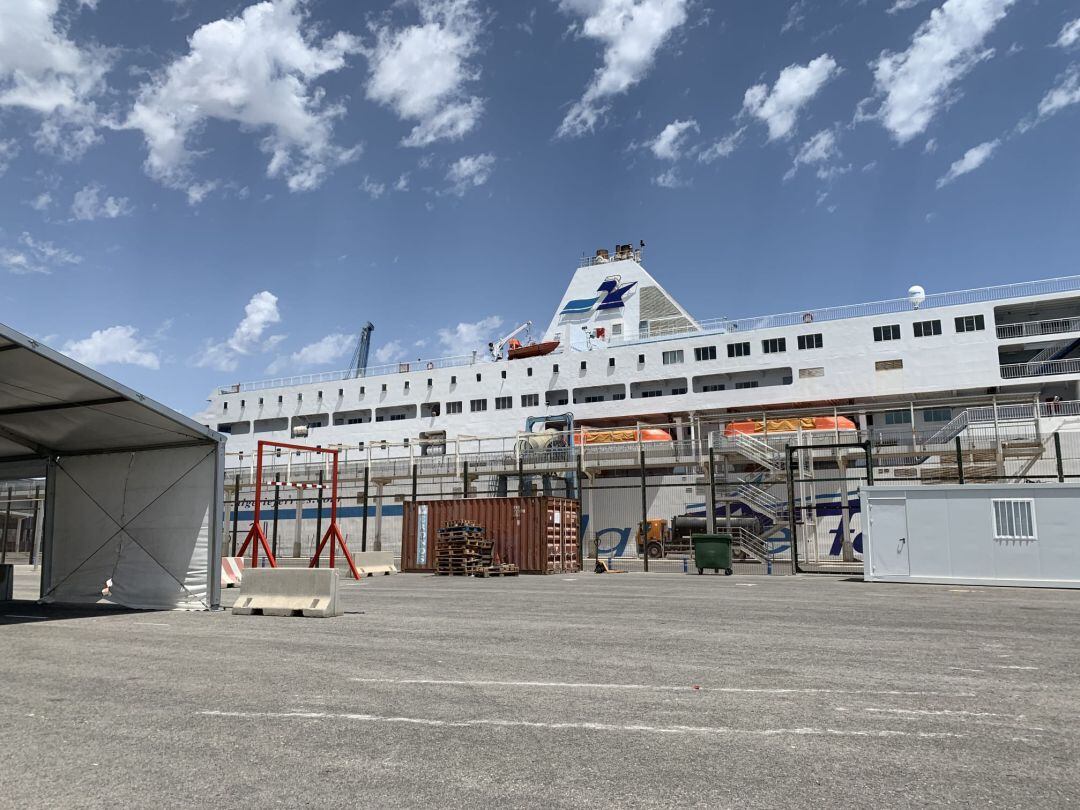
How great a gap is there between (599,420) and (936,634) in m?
35.2

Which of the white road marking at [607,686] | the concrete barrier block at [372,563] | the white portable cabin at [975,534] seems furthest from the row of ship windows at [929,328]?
the white road marking at [607,686]

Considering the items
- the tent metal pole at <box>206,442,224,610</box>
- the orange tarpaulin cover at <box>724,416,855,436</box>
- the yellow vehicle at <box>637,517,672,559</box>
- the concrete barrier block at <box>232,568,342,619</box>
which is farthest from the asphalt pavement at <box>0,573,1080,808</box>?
the orange tarpaulin cover at <box>724,416,855,436</box>

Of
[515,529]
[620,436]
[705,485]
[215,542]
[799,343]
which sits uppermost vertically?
[799,343]

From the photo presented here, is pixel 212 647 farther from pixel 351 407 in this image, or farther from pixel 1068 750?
pixel 351 407

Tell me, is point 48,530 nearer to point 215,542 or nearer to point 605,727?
point 215,542

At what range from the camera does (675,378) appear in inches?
1703

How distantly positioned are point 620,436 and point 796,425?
8507 millimetres

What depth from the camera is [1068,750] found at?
455 centimetres

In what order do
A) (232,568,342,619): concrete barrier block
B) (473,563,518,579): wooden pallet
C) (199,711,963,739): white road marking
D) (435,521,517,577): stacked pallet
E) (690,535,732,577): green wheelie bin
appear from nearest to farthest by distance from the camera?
1. (199,711,963,739): white road marking
2. (232,568,342,619): concrete barrier block
3. (690,535,732,577): green wheelie bin
4. (473,563,518,579): wooden pallet
5. (435,521,517,577): stacked pallet

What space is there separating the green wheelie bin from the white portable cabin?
456 centimetres

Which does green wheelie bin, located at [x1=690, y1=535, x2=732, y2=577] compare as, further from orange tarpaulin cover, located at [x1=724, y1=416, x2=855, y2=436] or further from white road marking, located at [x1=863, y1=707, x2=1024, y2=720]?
white road marking, located at [x1=863, y1=707, x2=1024, y2=720]

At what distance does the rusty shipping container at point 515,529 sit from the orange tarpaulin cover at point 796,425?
1279cm

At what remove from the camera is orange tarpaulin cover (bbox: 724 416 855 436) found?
34.8 metres

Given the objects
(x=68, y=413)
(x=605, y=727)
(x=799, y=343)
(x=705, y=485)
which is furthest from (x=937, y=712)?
(x=799, y=343)
